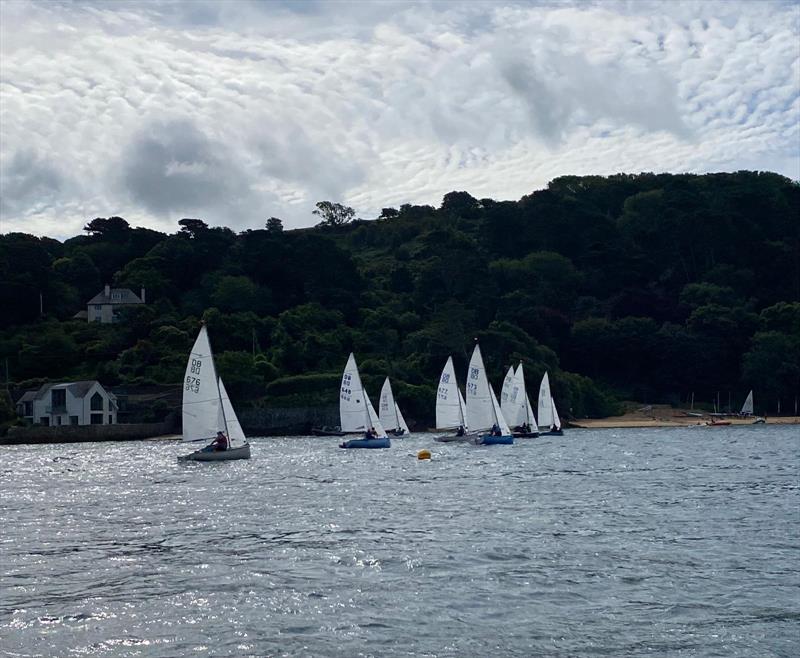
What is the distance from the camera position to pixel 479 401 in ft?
226

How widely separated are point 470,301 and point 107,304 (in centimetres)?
4034

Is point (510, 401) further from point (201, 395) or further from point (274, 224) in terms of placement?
point (274, 224)

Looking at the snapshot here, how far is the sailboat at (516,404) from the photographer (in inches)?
3027

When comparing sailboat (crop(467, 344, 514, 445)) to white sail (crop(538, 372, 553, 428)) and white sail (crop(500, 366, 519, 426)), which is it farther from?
white sail (crop(538, 372, 553, 428))

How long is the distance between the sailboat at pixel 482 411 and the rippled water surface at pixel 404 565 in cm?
2155

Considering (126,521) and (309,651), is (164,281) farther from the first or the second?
(309,651)

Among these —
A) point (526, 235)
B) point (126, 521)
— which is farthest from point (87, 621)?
point (526, 235)

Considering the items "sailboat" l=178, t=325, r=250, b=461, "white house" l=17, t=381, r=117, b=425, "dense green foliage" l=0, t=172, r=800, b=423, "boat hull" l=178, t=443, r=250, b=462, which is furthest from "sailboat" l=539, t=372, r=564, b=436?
"boat hull" l=178, t=443, r=250, b=462

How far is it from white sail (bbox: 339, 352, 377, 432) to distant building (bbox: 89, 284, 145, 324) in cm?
5738

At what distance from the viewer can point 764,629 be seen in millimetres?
17484

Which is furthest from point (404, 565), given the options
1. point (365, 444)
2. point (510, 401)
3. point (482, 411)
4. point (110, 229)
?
point (110, 229)

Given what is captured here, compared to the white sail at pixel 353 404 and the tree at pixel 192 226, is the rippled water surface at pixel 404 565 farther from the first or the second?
the tree at pixel 192 226

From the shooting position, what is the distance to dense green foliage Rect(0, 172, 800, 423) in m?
104

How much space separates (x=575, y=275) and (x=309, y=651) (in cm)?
11964
